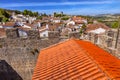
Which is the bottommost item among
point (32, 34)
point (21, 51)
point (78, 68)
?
point (21, 51)

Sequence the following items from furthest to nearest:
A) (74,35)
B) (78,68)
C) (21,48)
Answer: (21,48), (74,35), (78,68)

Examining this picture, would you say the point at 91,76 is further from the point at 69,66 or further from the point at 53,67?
the point at 53,67

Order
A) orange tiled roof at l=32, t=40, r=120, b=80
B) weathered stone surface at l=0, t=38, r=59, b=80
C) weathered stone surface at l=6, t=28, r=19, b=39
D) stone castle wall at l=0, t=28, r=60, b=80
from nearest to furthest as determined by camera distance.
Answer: orange tiled roof at l=32, t=40, r=120, b=80 < weathered stone surface at l=6, t=28, r=19, b=39 < stone castle wall at l=0, t=28, r=60, b=80 < weathered stone surface at l=0, t=38, r=59, b=80

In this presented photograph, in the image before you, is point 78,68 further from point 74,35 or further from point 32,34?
point 32,34

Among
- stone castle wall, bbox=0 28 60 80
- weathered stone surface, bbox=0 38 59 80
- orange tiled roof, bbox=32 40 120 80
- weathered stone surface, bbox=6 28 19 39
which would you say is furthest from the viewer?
weathered stone surface, bbox=0 38 59 80

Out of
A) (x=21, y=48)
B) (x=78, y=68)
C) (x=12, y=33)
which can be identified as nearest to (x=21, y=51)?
(x=21, y=48)

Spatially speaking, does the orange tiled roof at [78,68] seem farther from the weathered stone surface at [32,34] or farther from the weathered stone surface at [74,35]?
the weathered stone surface at [32,34]

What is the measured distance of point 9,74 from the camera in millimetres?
12836

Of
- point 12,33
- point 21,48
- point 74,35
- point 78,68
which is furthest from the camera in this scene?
point 21,48

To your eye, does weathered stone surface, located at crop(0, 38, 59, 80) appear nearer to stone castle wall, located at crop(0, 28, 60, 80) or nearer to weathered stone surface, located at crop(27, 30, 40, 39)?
stone castle wall, located at crop(0, 28, 60, 80)

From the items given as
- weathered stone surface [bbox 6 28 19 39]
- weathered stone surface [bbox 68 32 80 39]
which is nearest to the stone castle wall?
weathered stone surface [bbox 6 28 19 39]

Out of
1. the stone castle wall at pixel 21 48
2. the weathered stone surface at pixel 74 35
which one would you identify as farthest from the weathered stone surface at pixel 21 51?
the weathered stone surface at pixel 74 35

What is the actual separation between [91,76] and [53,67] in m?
1.81

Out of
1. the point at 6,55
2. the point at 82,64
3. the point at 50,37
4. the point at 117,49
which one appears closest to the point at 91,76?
the point at 82,64
